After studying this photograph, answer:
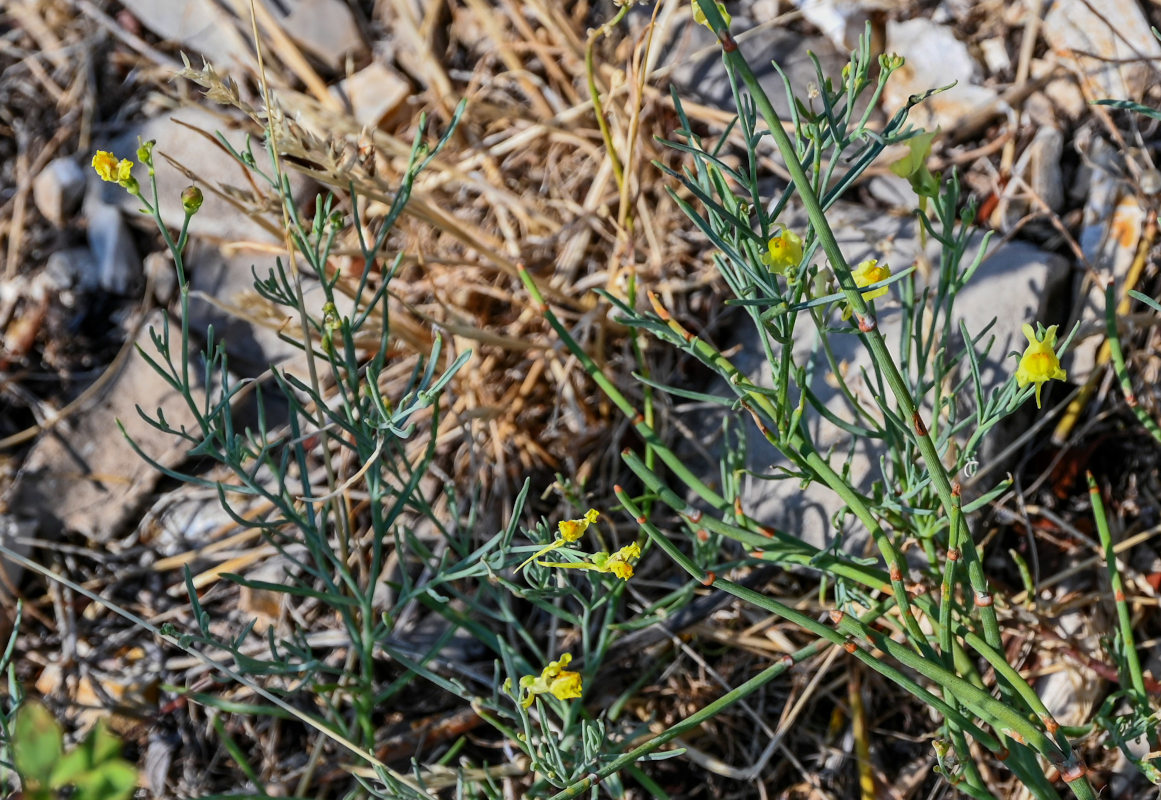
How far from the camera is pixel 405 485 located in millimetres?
1466

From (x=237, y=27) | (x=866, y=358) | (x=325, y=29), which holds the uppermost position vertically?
(x=237, y=27)

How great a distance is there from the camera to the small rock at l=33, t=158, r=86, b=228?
2625 mm

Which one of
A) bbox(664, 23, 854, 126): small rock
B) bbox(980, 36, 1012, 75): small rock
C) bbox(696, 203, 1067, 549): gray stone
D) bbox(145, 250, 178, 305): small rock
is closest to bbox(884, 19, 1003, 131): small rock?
bbox(980, 36, 1012, 75): small rock

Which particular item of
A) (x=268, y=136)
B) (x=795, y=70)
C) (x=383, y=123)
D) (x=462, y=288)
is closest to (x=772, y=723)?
(x=462, y=288)

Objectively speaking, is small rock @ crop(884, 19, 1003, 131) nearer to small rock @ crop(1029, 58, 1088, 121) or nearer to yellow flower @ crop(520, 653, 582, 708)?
small rock @ crop(1029, 58, 1088, 121)

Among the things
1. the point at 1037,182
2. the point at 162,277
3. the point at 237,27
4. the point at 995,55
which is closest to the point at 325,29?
the point at 237,27

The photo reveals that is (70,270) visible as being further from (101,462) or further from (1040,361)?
(1040,361)

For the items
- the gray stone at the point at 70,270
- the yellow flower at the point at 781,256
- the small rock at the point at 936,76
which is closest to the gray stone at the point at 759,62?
the small rock at the point at 936,76

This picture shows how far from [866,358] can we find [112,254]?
193 cm

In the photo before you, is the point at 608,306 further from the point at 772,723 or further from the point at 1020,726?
the point at 1020,726

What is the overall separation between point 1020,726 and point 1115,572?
1.46ft

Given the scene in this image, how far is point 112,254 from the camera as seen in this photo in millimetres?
2521

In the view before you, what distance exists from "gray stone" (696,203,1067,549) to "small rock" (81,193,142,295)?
65.4 inches

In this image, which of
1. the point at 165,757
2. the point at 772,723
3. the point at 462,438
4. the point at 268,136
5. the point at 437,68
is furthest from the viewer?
the point at 437,68
